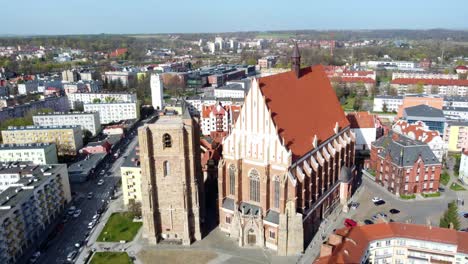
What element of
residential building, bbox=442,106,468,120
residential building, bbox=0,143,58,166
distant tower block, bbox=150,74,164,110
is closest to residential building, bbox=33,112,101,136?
residential building, bbox=0,143,58,166

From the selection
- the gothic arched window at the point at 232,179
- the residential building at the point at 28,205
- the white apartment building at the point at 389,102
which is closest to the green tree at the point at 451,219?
the gothic arched window at the point at 232,179

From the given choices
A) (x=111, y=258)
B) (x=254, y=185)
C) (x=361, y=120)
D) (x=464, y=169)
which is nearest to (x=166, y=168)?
(x=254, y=185)

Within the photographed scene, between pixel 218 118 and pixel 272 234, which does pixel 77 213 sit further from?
pixel 218 118

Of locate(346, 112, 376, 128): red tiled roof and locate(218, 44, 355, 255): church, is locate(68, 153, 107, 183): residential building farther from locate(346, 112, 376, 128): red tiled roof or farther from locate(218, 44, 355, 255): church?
locate(346, 112, 376, 128): red tiled roof

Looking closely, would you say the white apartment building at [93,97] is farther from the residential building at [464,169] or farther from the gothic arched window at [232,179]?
the residential building at [464,169]

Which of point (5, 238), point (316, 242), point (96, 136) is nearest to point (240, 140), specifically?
point (316, 242)

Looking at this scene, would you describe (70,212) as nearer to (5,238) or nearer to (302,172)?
(5,238)
